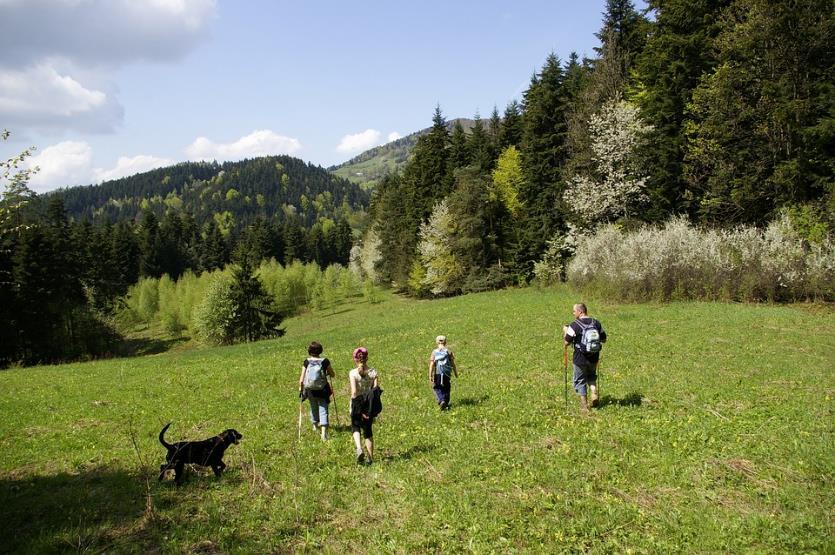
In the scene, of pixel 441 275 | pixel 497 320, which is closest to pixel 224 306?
pixel 441 275

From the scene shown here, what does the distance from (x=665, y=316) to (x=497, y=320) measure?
10.2 metres

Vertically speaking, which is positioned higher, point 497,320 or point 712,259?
point 712,259

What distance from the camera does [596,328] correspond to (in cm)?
1254

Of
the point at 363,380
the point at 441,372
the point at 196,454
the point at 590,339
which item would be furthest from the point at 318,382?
the point at 590,339

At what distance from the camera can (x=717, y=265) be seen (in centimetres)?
3180

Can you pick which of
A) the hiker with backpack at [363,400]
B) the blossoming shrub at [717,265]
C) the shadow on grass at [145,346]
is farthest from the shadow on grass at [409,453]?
the shadow on grass at [145,346]

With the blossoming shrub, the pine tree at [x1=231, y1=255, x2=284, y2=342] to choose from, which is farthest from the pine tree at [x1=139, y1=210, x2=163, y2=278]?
the blossoming shrub

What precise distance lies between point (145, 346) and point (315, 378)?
67.0 meters

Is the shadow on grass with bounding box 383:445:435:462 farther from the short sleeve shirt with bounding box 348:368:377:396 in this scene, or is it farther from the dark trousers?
the dark trousers

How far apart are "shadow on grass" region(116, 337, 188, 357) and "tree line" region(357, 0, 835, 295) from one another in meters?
35.7

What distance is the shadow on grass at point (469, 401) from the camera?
48.8ft

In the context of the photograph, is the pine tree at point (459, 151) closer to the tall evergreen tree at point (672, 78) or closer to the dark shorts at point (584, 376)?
the tall evergreen tree at point (672, 78)

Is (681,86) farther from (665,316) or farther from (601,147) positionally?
(665,316)

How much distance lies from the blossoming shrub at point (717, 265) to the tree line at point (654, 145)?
2.01 m
